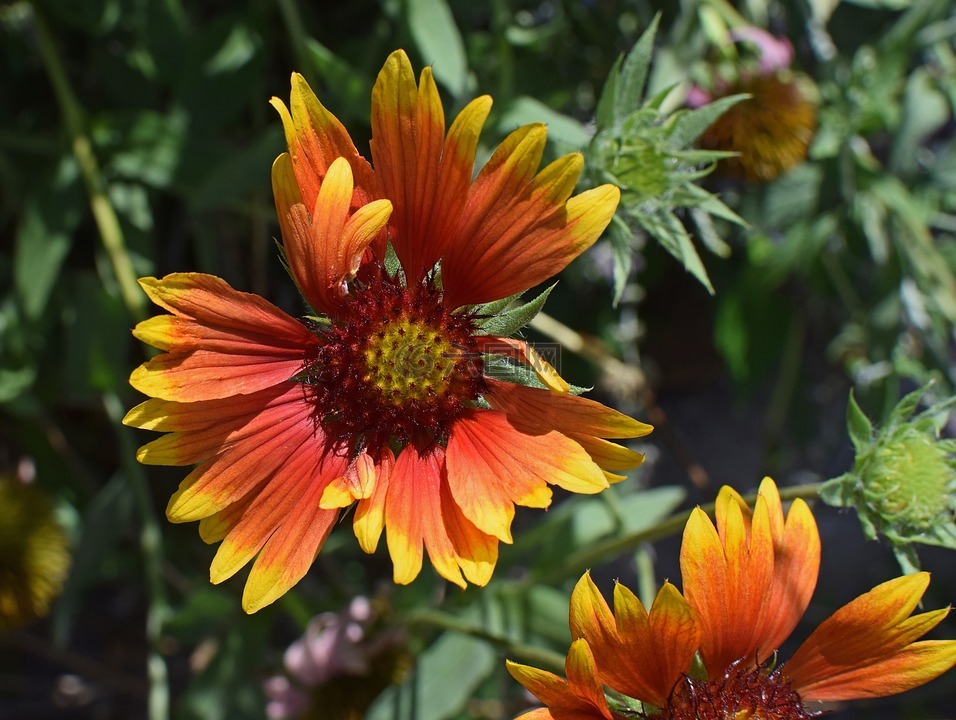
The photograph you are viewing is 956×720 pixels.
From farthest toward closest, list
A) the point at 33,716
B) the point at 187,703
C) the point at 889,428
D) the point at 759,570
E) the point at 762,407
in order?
the point at 762,407 < the point at 33,716 < the point at 187,703 < the point at 889,428 < the point at 759,570

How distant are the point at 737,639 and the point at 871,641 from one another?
185mm

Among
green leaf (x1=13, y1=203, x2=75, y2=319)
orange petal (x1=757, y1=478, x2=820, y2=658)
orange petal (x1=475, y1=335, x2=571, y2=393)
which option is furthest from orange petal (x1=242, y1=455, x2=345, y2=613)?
green leaf (x1=13, y1=203, x2=75, y2=319)

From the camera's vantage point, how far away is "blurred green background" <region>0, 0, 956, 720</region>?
72.7 inches

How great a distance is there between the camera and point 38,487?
2238mm

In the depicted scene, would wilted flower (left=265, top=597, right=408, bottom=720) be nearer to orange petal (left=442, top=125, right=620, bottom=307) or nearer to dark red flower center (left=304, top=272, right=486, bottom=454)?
dark red flower center (left=304, top=272, right=486, bottom=454)

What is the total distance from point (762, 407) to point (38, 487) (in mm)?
2118

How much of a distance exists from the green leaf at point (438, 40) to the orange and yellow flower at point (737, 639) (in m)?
0.90

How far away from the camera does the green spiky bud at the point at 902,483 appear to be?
1.30 meters

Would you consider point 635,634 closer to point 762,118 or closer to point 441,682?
point 441,682

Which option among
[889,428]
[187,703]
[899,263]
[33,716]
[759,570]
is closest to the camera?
[759,570]

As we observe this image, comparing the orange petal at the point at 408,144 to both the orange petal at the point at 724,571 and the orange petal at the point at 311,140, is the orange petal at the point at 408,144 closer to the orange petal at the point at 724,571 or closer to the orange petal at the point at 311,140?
the orange petal at the point at 311,140

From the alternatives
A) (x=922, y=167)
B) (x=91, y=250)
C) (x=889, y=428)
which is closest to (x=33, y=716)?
(x=91, y=250)

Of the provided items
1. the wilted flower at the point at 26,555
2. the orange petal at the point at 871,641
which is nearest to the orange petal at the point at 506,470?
the orange petal at the point at 871,641

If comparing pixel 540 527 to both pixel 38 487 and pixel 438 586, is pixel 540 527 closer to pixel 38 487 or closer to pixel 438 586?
pixel 438 586
